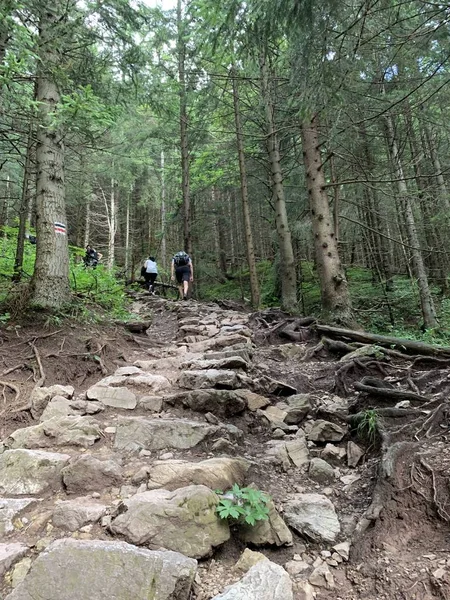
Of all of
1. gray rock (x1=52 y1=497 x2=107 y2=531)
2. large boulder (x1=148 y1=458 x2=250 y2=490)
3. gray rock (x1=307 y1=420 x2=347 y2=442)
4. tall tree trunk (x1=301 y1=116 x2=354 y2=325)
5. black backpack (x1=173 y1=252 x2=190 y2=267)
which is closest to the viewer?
gray rock (x1=52 y1=497 x2=107 y2=531)

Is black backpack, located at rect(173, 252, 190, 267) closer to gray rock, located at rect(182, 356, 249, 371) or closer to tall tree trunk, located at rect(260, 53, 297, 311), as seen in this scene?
tall tree trunk, located at rect(260, 53, 297, 311)

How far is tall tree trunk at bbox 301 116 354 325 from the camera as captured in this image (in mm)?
7996

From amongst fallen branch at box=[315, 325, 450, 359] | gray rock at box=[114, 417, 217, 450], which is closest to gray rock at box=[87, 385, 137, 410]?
gray rock at box=[114, 417, 217, 450]

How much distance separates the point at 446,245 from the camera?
1582 centimetres

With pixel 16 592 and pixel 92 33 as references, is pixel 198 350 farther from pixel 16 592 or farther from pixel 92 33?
pixel 92 33

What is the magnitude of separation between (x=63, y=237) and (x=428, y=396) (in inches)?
227

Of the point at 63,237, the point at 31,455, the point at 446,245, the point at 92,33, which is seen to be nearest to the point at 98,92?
the point at 92,33

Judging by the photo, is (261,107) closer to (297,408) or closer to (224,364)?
(224,364)

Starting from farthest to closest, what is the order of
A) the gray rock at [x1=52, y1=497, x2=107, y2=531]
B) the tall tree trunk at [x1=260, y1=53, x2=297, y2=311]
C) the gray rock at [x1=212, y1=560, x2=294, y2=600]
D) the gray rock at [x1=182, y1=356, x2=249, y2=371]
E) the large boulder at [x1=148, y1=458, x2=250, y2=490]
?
the tall tree trunk at [x1=260, y1=53, x2=297, y2=311]
the gray rock at [x1=182, y1=356, x2=249, y2=371]
the large boulder at [x1=148, y1=458, x2=250, y2=490]
the gray rock at [x1=52, y1=497, x2=107, y2=531]
the gray rock at [x1=212, y1=560, x2=294, y2=600]

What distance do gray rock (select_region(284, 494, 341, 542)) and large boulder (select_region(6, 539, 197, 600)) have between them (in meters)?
0.91

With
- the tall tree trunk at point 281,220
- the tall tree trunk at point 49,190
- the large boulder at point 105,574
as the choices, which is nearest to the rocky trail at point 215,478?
the large boulder at point 105,574

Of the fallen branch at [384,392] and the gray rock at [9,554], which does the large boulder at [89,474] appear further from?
the fallen branch at [384,392]

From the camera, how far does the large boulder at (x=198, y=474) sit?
2834 mm

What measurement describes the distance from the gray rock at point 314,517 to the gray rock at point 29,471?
5.83 ft
